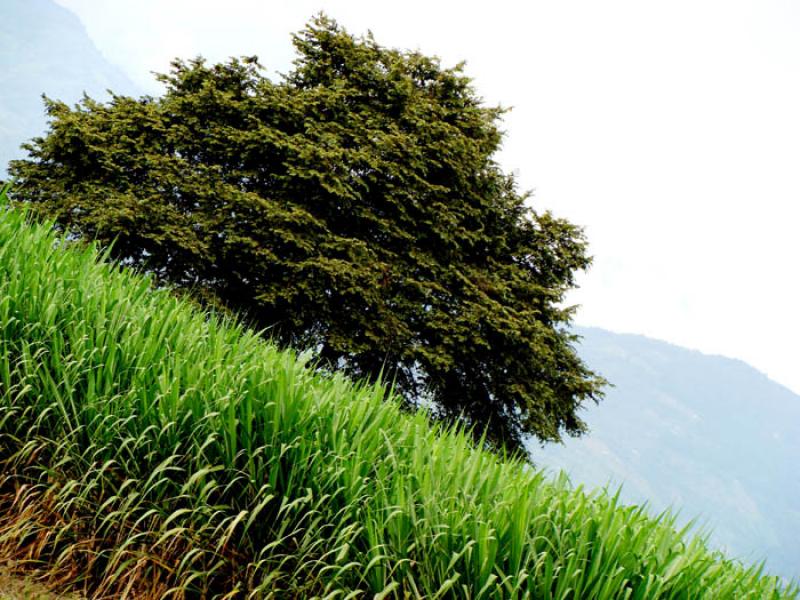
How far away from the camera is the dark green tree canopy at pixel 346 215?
43.2ft

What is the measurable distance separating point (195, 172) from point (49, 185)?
3519mm

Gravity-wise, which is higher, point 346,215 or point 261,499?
point 346,215

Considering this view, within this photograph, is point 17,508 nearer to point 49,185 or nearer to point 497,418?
point 49,185

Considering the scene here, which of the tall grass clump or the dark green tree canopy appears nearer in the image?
the tall grass clump

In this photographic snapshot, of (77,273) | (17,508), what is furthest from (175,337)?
(17,508)

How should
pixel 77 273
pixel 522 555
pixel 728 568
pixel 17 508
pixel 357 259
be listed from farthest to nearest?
pixel 357 259 → pixel 77 273 → pixel 728 568 → pixel 17 508 → pixel 522 555

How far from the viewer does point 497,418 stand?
645 inches

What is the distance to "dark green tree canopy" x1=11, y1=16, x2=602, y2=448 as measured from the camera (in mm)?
13164

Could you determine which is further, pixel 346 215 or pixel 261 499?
pixel 346 215

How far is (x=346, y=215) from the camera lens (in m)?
14.6

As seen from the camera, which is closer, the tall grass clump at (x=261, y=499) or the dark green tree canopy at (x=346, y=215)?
the tall grass clump at (x=261, y=499)

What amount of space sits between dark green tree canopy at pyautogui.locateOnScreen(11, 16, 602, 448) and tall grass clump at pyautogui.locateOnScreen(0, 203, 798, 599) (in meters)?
8.39

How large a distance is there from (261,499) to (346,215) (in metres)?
11.7

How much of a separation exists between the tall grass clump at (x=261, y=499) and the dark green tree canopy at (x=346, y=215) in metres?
8.39
